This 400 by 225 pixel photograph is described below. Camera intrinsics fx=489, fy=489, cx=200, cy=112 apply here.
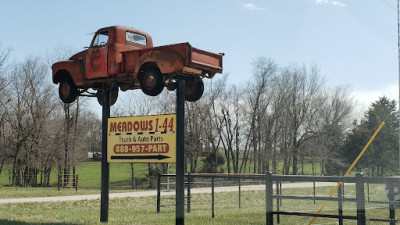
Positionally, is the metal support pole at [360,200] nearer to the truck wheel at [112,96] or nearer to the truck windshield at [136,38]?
the truck windshield at [136,38]

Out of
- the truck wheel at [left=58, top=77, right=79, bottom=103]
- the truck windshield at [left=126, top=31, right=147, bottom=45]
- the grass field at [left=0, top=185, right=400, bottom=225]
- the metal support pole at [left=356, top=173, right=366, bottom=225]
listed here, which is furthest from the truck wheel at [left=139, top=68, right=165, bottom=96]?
the metal support pole at [left=356, top=173, right=366, bottom=225]

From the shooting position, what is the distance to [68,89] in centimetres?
1245

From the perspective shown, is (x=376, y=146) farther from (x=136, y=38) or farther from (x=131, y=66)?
(x=131, y=66)

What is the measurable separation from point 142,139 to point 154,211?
5.88m

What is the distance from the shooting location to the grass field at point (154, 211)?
12344mm

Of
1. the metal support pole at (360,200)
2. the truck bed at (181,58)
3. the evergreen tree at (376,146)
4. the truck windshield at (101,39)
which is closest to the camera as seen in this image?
the metal support pole at (360,200)

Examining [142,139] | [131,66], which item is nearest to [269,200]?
[142,139]

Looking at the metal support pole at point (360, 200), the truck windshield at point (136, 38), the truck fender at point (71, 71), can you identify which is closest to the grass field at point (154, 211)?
the metal support pole at point (360, 200)

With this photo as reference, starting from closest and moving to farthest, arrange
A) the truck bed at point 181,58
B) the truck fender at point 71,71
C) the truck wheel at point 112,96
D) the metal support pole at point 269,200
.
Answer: the metal support pole at point 269,200
the truck bed at point 181,58
the truck fender at point 71,71
the truck wheel at point 112,96

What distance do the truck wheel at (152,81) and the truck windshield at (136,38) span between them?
145 centimetres

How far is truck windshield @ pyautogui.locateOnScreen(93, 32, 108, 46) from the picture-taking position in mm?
11609

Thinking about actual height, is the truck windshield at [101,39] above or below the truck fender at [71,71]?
above

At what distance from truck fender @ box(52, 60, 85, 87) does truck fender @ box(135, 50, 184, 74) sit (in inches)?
83.1

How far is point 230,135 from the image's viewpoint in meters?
50.4
